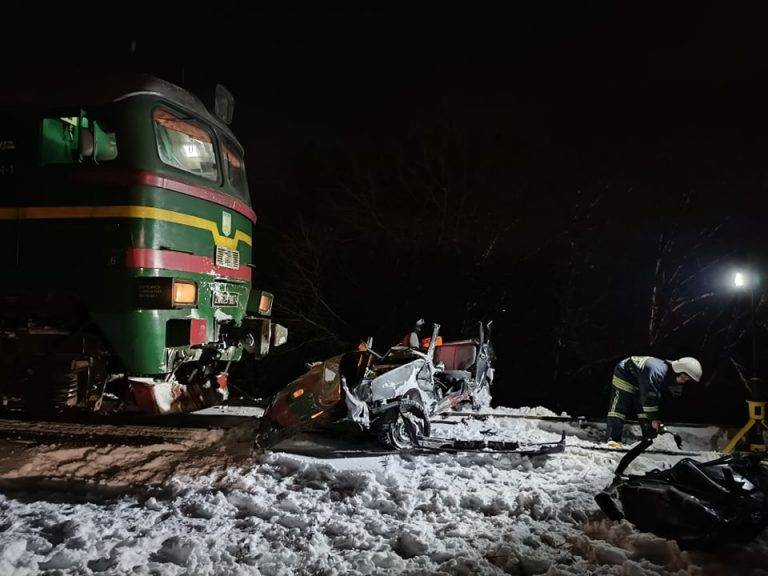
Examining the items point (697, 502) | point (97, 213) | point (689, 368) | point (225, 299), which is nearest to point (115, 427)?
point (225, 299)

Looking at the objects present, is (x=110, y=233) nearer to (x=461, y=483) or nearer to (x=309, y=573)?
(x=309, y=573)

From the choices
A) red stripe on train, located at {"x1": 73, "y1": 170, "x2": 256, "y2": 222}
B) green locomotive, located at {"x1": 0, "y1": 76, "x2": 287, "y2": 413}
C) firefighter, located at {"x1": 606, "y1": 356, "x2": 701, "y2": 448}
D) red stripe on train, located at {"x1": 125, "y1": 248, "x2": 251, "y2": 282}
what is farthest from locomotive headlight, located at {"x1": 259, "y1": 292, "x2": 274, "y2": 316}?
firefighter, located at {"x1": 606, "y1": 356, "x2": 701, "y2": 448}

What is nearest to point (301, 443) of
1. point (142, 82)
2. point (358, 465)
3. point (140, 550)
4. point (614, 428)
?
point (358, 465)

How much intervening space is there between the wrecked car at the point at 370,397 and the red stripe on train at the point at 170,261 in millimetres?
1603

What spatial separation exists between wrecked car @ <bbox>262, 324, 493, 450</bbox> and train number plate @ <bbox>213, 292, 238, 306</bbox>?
4.27ft

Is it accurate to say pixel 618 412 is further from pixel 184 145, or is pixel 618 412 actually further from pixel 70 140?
pixel 70 140

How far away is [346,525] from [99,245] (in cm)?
364

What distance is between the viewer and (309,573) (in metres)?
3.38

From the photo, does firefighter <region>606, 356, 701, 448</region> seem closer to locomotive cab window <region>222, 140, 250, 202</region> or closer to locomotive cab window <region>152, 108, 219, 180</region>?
locomotive cab window <region>222, 140, 250, 202</region>

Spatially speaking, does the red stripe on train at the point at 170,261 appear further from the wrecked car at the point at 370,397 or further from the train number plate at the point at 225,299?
the wrecked car at the point at 370,397

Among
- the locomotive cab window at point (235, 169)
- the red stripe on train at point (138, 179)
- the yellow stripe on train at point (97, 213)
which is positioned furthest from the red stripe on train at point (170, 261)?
the locomotive cab window at point (235, 169)

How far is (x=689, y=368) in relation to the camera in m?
5.98

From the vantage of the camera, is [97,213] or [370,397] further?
[370,397]

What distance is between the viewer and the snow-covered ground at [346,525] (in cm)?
346
